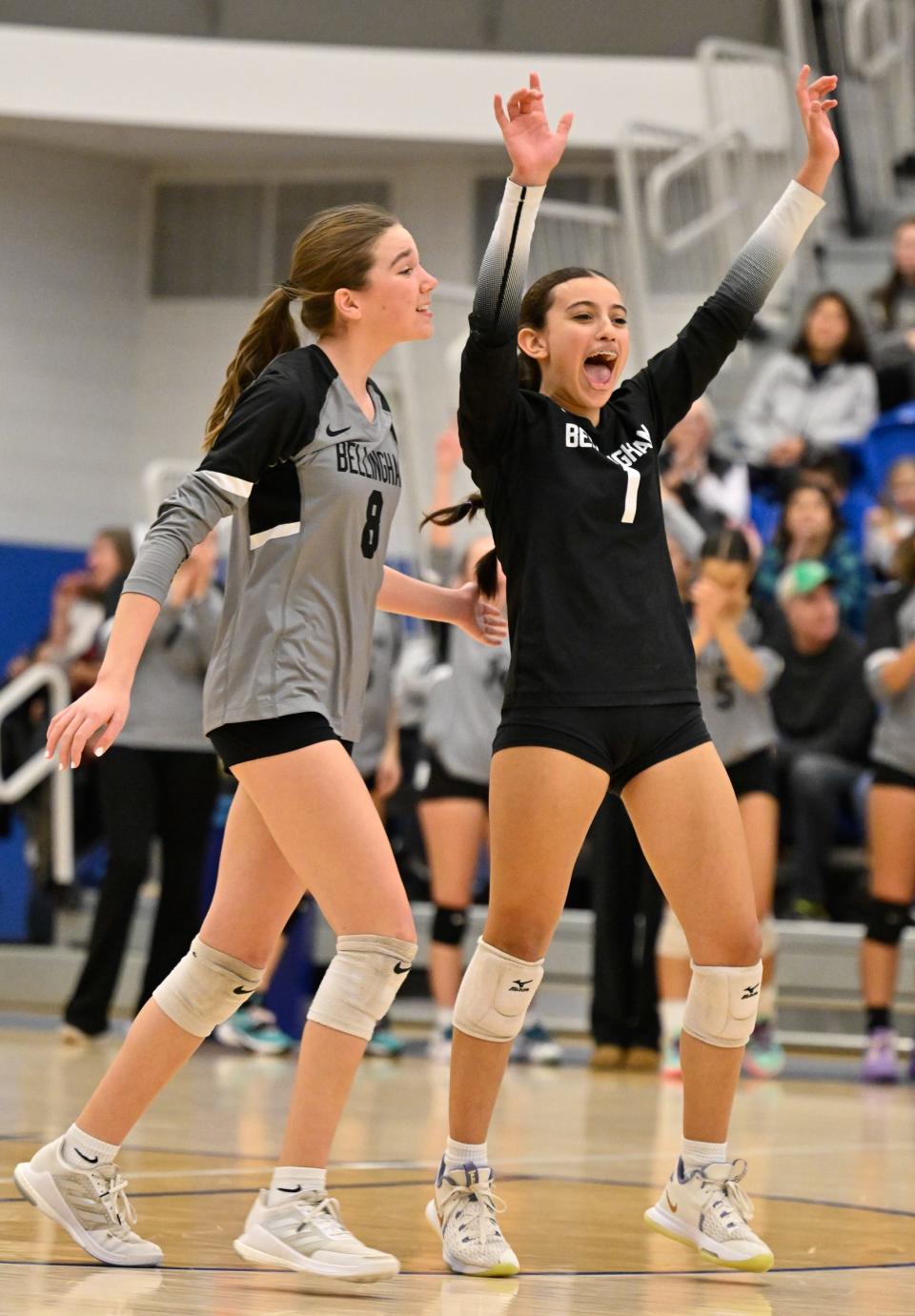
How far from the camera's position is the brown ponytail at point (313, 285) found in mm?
3613

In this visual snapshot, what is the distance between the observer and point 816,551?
950 centimetres

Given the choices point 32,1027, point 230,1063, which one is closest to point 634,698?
point 230,1063

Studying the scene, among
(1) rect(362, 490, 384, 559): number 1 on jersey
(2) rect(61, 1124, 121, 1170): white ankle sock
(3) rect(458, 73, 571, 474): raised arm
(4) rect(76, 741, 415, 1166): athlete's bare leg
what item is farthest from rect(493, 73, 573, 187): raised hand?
(2) rect(61, 1124, 121, 1170): white ankle sock

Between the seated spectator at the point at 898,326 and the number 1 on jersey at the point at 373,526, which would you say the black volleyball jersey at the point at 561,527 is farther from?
the seated spectator at the point at 898,326

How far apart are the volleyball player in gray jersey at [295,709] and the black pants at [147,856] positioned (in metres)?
4.37

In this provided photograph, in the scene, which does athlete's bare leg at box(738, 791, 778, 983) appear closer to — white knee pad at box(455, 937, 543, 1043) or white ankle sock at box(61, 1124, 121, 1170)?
white knee pad at box(455, 937, 543, 1043)

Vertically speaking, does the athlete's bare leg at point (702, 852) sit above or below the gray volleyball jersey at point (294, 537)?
below

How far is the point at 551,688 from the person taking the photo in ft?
11.8

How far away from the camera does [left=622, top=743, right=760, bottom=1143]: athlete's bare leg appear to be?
3584 mm

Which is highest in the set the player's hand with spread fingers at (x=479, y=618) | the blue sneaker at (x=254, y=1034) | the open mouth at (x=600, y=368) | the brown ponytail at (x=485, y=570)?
the open mouth at (x=600, y=368)

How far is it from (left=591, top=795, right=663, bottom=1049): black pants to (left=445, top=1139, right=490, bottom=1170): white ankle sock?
4.31 m

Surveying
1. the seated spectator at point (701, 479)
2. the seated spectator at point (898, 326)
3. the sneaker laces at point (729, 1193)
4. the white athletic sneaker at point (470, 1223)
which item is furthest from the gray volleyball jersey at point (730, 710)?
the white athletic sneaker at point (470, 1223)

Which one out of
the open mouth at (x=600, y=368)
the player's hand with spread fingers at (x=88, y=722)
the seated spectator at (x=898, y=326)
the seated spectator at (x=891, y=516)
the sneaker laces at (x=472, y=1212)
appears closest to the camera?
the player's hand with spread fingers at (x=88, y=722)

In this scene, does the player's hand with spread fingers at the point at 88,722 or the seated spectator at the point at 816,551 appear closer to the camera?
the player's hand with spread fingers at the point at 88,722
